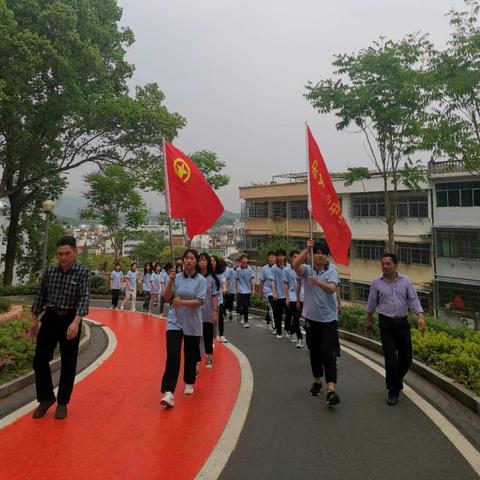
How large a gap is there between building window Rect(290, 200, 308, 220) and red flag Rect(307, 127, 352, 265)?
94.4 ft

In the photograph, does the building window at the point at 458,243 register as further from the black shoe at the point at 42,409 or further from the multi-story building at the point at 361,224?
the black shoe at the point at 42,409

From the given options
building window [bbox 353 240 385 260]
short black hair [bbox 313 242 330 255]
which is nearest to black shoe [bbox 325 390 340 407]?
short black hair [bbox 313 242 330 255]

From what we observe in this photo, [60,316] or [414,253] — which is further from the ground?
[60,316]

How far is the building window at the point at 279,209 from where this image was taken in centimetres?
3716

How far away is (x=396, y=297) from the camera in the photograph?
18.0 feet

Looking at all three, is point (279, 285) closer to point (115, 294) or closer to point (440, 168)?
point (115, 294)

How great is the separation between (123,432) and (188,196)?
3.42 meters

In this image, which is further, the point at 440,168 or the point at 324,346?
the point at 440,168

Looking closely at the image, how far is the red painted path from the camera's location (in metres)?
3.60

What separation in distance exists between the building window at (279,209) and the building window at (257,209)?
961mm

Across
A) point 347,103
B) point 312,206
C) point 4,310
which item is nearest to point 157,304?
point 4,310

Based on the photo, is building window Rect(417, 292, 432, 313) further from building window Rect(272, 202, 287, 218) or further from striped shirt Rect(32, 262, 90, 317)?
striped shirt Rect(32, 262, 90, 317)

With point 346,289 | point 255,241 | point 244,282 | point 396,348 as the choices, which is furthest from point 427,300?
point 396,348

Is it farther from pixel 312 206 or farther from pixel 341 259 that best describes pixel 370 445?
pixel 312 206
